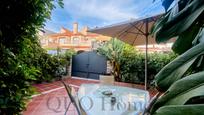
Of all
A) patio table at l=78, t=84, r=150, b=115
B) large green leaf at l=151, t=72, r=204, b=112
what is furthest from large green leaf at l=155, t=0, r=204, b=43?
patio table at l=78, t=84, r=150, b=115

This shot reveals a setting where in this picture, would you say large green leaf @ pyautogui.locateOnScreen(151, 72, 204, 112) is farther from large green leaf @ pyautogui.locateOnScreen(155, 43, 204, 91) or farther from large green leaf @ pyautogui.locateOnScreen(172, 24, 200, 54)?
large green leaf @ pyautogui.locateOnScreen(172, 24, 200, 54)

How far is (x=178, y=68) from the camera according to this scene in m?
0.57

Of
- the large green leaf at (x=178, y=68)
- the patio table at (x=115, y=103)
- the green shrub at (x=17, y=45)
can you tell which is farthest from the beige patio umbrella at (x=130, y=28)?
the large green leaf at (x=178, y=68)

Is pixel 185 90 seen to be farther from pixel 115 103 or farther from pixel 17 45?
pixel 115 103

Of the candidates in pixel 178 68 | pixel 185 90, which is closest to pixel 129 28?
pixel 178 68

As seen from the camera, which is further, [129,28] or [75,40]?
[75,40]

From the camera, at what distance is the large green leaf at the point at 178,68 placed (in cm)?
55

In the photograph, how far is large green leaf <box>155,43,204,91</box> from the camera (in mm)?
550

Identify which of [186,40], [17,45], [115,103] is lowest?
[115,103]

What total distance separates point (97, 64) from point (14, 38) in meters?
10.4

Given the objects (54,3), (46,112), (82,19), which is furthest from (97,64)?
(54,3)

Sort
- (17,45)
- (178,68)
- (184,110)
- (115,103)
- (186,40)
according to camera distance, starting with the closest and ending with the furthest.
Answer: (184,110) < (178,68) < (186,40) < (17,45) < (115,103)

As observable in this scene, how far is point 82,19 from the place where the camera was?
14.9 metres

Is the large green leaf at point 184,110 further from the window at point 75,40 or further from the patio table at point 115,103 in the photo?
the window at point 75,40
